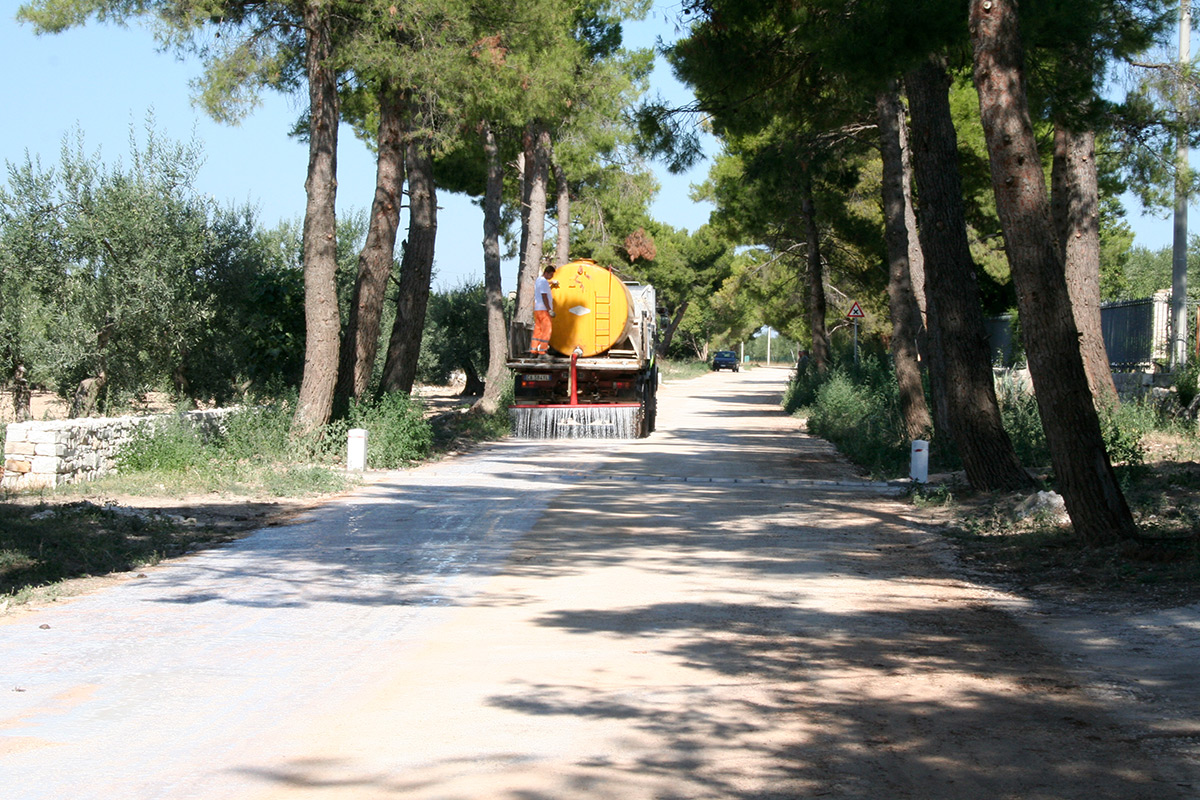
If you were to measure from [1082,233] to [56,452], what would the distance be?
15334 millimetres

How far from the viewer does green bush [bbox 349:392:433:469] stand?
55.5 ft

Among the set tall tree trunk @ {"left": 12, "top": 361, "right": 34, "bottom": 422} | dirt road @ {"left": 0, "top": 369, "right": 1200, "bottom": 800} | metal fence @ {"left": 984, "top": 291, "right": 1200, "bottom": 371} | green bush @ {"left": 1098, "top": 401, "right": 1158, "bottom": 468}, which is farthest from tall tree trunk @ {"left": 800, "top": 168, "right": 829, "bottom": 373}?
dirt road @ {"left": 0, "top": 369, "right": 1200, "bottom": 800}

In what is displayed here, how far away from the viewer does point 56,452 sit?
1220 cm

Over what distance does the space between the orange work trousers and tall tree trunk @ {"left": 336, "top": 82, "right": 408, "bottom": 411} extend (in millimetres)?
4148

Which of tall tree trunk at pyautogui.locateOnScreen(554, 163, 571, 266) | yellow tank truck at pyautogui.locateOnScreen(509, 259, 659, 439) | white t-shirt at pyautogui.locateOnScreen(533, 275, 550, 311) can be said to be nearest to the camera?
white t-shirt at pyautogui.locateOnScreen(533, 275, 550, 311)

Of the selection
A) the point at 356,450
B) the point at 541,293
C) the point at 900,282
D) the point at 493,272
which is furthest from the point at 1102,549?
the point at 493,272

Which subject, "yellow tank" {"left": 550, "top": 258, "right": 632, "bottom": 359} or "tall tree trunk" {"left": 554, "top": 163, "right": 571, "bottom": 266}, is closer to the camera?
"yellow tank" {"left": 550, "top": 258, "right": 632, "bottom": 359}

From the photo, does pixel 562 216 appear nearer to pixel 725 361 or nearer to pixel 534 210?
pixel 534 210

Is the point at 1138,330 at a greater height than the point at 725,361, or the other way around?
the point at 725,361

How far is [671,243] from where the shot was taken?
76875mm

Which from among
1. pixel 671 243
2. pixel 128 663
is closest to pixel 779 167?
pixel 128 663

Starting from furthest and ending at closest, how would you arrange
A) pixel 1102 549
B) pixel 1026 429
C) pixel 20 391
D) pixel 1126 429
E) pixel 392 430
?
pixel 20 391
pixel 392 430
pixel 1026 429
pixel 1126 429
pixel 1102 549

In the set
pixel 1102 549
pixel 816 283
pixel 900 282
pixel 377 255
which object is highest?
pixel 816 283

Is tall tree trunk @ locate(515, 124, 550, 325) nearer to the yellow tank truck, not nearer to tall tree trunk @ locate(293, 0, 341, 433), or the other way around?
the yellow tank truck
